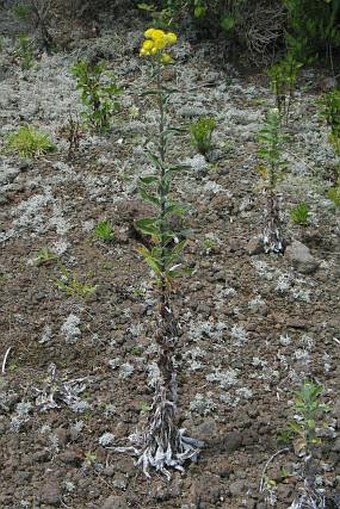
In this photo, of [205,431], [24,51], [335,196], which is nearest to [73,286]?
[205,431]

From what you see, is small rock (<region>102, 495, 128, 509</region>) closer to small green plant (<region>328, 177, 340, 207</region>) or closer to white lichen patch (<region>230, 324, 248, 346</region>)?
white lichen patch (<region>230, 324, 248, 346</region>)

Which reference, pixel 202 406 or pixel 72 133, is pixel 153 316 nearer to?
pixel 202 406

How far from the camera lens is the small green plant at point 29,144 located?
5.15 metres

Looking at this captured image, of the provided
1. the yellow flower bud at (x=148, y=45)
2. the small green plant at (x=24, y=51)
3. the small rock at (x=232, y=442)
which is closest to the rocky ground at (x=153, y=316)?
the small rock at (x=232, y=442)

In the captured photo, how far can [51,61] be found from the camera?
6.37m

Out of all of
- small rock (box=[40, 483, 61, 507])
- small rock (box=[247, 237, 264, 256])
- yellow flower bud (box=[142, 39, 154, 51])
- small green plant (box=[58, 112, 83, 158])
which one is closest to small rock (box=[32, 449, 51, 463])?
small rock (box=[40, 483, 61, 507])

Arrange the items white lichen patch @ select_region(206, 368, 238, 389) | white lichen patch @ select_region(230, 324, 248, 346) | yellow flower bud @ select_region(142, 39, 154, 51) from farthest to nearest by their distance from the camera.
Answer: white lichen patch @ select_region(230, 324, 248, 346) < white lichen patch @ select_region(206, 368, 238, 389) < yellow flower bud @ select_region(142, 39, 154, 51)

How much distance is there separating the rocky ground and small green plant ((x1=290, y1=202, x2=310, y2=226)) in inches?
1.5

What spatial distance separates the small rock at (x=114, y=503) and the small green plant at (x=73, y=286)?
1.25m

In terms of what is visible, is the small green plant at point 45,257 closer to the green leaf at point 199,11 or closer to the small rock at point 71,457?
the small rock at point 71,457

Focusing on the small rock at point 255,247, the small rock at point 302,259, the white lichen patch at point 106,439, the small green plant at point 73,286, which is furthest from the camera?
the small rock at point 255,247

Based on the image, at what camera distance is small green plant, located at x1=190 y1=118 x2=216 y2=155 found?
498 centimetres

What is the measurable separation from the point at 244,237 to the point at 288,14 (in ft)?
7.76

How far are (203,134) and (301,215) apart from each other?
0.96 meters
